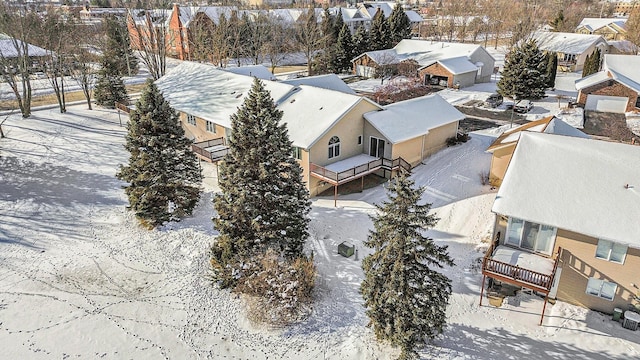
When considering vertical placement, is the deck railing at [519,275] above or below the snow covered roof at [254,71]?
below

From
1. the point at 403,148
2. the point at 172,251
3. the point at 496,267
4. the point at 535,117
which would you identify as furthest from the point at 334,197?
the point at 535,117

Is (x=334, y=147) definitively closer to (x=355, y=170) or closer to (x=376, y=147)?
(x=355, y=170)

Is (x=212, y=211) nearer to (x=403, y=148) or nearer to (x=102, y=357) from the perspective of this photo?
(x=102, y=357)

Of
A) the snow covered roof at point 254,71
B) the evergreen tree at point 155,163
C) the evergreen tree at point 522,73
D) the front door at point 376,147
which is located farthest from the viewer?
the evergreen tree at point 522,73

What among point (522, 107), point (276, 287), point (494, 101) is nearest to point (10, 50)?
point (276, 287)

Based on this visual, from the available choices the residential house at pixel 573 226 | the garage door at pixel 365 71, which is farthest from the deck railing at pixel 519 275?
the garage door at pixel 365 71

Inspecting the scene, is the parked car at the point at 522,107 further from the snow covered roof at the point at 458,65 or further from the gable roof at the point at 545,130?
the gable roof at the point at 545,130
